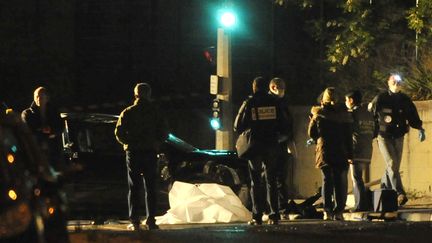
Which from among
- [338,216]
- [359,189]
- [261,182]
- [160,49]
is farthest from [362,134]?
[160,49]

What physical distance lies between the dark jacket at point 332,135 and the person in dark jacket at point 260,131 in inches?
35.2

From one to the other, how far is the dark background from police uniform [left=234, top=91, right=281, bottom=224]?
12544 mm

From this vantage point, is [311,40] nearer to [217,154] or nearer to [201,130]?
[201,130]

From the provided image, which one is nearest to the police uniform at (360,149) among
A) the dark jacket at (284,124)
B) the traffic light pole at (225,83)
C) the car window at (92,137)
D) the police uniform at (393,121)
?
the police uniform at (393,121)

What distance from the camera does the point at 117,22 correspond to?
23016mm

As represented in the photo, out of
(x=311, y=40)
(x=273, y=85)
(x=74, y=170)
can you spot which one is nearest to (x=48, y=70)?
(x=311, y=40)

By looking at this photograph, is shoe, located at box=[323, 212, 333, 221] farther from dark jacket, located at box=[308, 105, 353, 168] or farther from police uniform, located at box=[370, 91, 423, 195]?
police uniform, located at box=[370, 91, 423, 195]

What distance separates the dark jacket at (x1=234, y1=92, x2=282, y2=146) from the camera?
10117 mm

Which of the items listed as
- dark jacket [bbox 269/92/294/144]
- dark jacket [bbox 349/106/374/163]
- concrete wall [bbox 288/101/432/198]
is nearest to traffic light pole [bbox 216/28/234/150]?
concrete wall [bbox 288/101/432/198]

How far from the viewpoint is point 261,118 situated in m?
10.1

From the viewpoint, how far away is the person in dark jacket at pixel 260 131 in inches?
398

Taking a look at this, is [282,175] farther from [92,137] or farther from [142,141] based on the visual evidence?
[92,137]

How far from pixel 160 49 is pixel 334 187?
13.0m

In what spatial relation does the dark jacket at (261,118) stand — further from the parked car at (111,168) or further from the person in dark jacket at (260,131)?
the parked car at (111,168)
